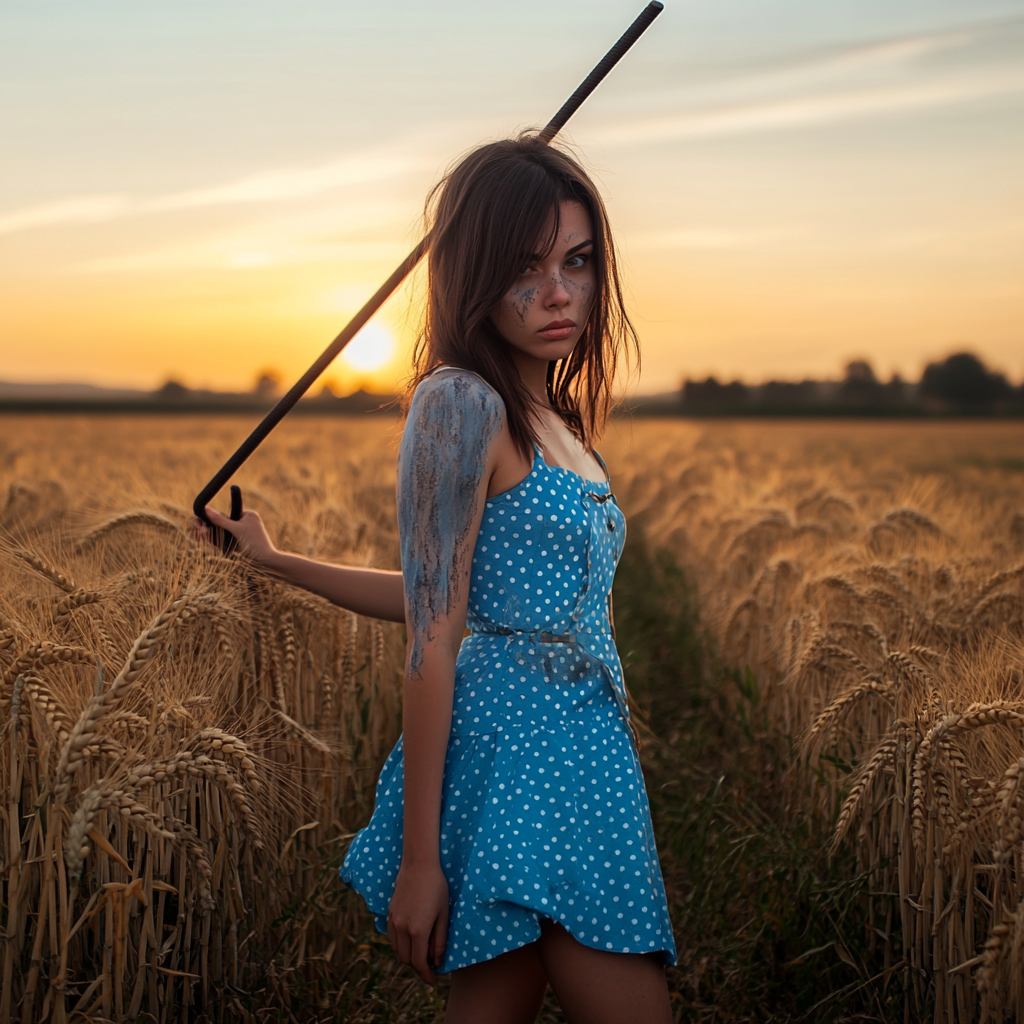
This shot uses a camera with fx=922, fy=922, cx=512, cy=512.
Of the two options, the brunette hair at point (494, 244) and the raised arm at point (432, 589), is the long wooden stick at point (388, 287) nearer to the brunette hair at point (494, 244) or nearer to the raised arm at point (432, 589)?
the brunette hair at point (494, 244)

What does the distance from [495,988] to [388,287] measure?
141 cm

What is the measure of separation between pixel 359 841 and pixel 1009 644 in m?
1.74

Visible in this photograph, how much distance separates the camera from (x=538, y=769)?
1.56 m

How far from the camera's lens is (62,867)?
1639mm

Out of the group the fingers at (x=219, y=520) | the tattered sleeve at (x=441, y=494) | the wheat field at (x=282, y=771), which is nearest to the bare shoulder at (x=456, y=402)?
the tattered sleeve at (x=441, y=494)

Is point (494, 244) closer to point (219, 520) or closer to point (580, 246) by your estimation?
point (580, 246)

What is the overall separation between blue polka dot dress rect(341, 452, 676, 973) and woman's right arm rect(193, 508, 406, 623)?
1.36 ft

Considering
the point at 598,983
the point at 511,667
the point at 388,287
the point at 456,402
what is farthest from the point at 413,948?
the point at 388,287

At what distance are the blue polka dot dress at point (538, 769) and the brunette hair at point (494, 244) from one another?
20 cm

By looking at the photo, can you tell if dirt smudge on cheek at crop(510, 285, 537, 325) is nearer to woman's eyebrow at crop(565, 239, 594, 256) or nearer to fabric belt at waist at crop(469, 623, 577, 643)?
woman's eyebrow at crop(565, 239, 594, 256)

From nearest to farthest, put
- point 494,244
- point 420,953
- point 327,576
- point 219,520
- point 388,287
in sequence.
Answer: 1. point 420,953
2. point 494,244
3. point 388,287
4. point 327,576
5. point 219,520

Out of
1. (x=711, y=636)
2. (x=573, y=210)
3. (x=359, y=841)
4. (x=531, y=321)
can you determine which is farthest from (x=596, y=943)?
(x=711, y=636)

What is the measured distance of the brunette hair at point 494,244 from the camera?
164 cm

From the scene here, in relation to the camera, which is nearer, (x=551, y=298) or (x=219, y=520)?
(x=551, y=298)
